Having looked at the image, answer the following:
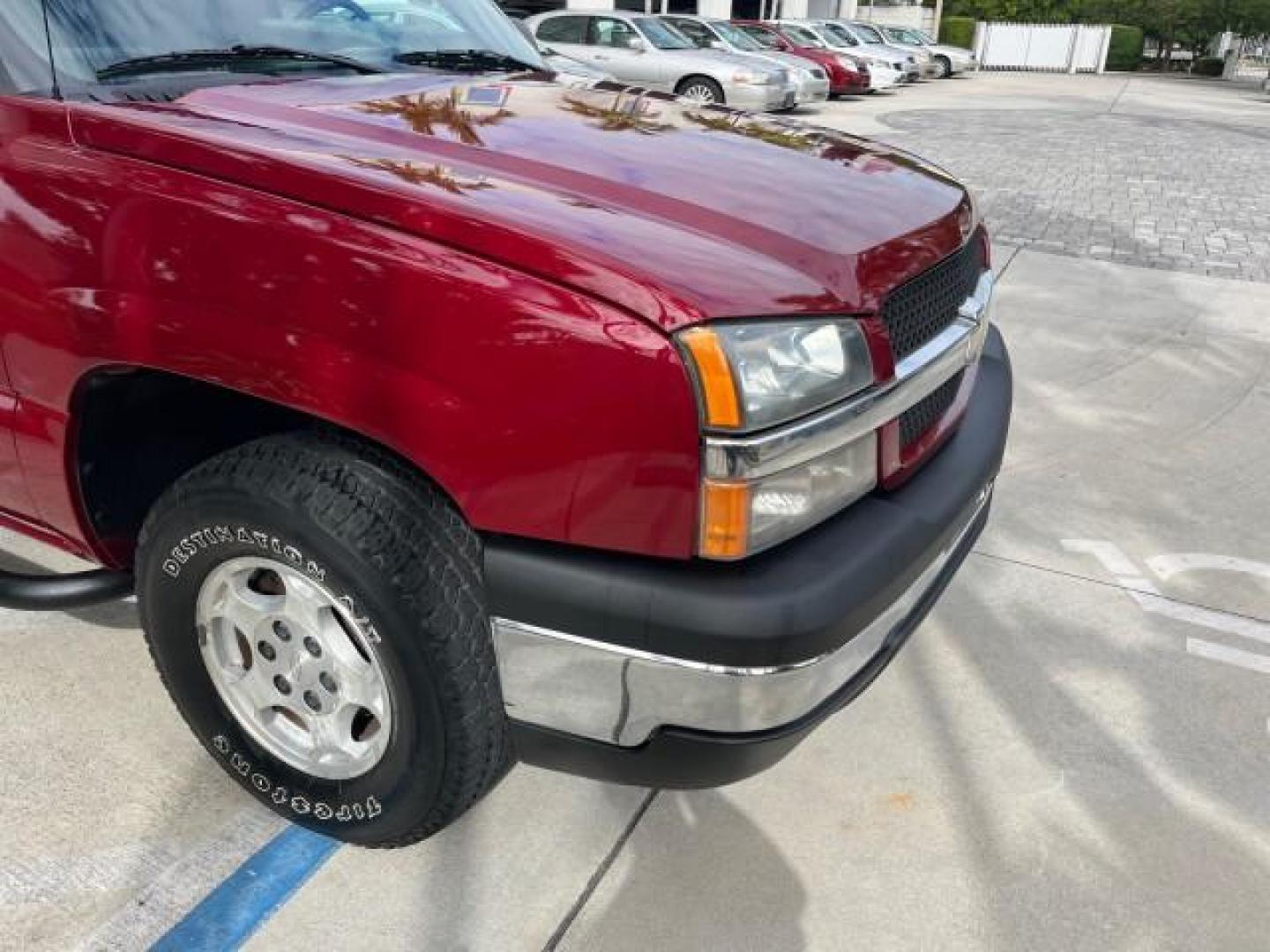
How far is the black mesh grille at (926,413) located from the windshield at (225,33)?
1.66m

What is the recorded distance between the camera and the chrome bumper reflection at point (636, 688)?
1739 mm

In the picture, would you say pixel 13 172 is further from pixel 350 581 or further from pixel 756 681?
pixel 756 681

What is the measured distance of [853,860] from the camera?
2.27 meters

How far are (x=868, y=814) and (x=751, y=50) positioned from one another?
59.3 feet

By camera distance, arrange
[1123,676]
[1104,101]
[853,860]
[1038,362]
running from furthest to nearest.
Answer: [1104,101]
[1038,362]
[1123,676]
[853,860]

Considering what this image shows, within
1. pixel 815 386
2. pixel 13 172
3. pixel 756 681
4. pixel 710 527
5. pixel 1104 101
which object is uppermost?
pixel 13 172

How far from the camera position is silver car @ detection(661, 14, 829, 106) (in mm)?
16797

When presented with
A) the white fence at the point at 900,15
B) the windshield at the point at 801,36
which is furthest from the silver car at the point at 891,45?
the white fence at the point at 900,15

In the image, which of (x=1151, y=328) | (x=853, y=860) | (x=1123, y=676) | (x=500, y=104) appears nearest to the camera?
(x=853, y=860)

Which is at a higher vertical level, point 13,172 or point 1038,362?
point 13,172

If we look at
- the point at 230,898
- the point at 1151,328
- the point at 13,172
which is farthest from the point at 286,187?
the point at 1151,328

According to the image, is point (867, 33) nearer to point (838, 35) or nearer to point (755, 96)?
point (838, 35)

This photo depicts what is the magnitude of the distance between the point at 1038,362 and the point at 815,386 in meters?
4.16

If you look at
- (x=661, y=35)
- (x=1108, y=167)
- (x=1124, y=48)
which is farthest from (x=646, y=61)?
(x=1124, y=48)
